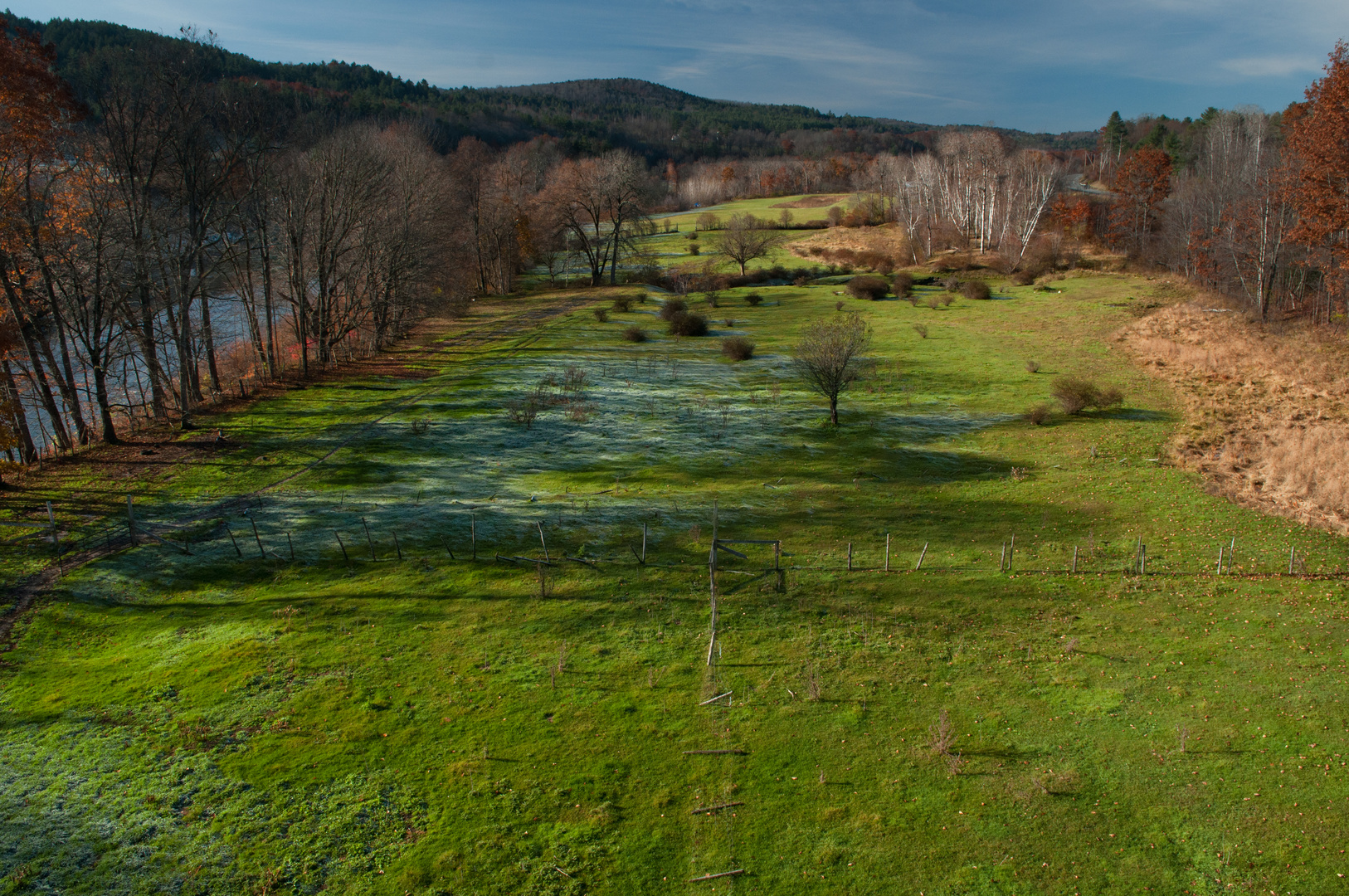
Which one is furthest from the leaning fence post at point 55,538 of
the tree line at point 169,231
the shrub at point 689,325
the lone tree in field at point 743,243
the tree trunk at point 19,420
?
the lone tree in field at point 743,243

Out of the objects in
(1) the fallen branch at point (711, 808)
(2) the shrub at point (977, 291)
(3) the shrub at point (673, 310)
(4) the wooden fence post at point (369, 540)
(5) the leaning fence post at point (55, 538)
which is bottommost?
(1) the fallen branch at point (711, 808)

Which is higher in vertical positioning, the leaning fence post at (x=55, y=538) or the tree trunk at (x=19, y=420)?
the tree trunk at (x=19, y=420)

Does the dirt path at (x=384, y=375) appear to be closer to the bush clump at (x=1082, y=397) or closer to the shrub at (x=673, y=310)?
the shrub at (x=673, y=310)

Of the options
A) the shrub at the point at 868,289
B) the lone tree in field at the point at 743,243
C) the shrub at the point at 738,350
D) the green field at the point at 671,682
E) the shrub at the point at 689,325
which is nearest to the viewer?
the green field at the point at 671,682

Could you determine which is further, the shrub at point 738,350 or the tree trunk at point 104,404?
the shrub at point 738,350

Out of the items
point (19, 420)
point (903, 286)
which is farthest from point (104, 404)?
point (903, 286)

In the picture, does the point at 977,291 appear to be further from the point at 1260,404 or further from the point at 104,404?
the point at 104,404

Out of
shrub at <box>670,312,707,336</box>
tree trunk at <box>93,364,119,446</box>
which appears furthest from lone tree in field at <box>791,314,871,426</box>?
tree trunk at <box>93,364,119,446</box>

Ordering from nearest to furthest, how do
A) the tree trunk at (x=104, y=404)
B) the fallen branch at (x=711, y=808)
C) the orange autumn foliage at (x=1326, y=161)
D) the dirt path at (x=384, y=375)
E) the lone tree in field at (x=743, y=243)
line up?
the fallen branch at (x=711, y=808)
the dirt path at (x=384, y=375)
the tree trunk at (x=104, y=404)
the orange autumn foliage at (x=1326, y=161)
the lone tree in field at (x=743, y=243)
